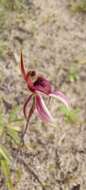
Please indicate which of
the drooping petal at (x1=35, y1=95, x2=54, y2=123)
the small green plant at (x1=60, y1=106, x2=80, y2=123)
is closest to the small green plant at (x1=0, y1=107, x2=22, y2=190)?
the small green plant at (x1=60, y1=106, x2=80, y2=123)

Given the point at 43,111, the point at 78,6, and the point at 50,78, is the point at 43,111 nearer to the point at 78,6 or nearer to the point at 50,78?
the point at 50,78

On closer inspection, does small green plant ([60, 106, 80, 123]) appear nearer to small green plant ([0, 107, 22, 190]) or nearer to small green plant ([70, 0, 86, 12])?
small green plant ([0, 107, 22, 190])

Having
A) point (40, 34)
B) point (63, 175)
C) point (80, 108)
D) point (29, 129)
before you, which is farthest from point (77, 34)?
point (63, 175)

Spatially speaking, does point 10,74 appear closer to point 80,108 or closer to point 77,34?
point 80,108

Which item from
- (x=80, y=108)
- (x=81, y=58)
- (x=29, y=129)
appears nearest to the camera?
(x=29, y=129)

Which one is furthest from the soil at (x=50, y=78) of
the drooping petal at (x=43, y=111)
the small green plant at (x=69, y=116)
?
the drooping petal at (x=43, y=111)
